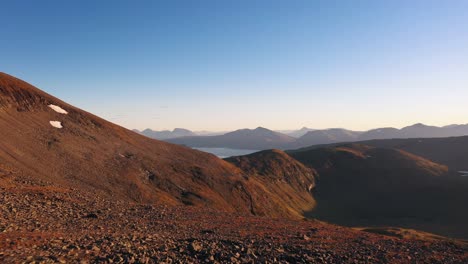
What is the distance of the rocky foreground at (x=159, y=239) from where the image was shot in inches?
573

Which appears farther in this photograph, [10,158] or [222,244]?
[10,158]

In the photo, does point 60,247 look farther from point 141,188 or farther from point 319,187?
point 319,187

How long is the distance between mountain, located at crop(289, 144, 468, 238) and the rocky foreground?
7221 centimetres

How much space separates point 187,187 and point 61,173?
1007 inches

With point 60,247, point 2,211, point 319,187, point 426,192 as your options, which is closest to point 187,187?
point 2,211

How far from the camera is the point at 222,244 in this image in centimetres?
1866

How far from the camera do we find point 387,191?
122 meters

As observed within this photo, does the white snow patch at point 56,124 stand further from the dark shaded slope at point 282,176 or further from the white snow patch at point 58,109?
the dark shaded slope at point 282,176

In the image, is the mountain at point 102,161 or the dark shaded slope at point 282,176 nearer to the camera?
the mountain at point 102,161

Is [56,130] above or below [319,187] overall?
above

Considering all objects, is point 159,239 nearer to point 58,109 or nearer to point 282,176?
point 58,109

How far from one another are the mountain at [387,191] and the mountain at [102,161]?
34542 mm

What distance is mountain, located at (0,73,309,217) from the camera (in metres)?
49.7

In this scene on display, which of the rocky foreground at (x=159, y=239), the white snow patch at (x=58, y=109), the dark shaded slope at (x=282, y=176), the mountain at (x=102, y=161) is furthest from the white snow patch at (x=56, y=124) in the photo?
the dark shaded slope at (x=282, y=176)
